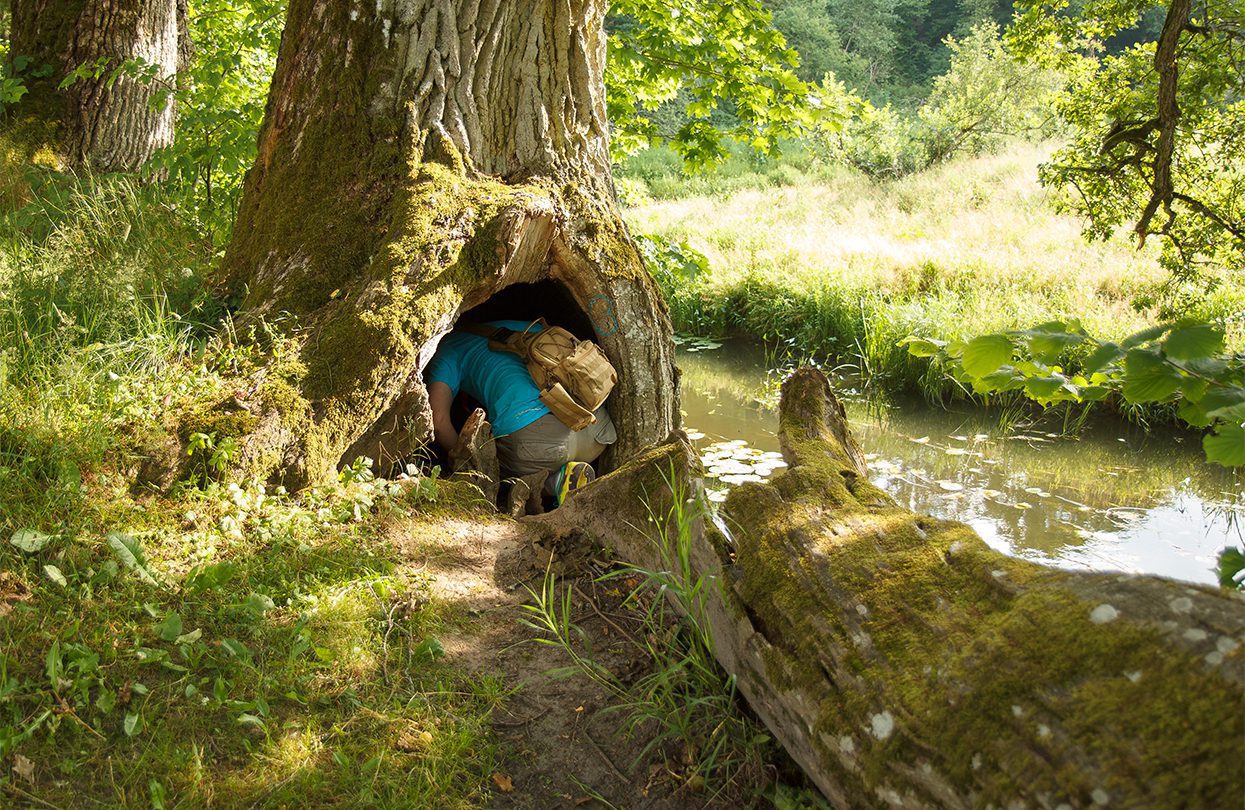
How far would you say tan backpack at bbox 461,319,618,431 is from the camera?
5.22 meters

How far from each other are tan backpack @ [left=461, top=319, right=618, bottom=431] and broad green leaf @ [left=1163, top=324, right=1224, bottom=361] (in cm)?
329

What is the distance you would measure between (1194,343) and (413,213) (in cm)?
345

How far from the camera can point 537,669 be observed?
10.4 feet

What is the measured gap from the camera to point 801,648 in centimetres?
250

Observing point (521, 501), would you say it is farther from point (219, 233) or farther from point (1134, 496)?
point (1134, 496)

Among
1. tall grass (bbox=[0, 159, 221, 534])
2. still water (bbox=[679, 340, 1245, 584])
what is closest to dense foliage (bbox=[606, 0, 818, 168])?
still water (bbox=[679, 340, 1245, 584])

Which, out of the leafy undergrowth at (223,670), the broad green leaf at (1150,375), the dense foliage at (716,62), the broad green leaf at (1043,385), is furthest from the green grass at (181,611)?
the dense foliage at (716,62)

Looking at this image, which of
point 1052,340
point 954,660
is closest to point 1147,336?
point 1052,340

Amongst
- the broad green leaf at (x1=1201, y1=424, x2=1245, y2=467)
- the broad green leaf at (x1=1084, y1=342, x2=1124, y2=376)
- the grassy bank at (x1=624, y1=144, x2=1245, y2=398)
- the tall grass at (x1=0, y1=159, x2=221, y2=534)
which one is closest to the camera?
the broad green leaf at (x1=1201, y1=424, x2=1245, y2=467)

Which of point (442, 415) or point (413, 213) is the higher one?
point (413, 213)

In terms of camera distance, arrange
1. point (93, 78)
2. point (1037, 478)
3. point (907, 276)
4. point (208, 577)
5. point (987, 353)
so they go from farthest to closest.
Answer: point (907, 276)
point (1037, 478)
point (93, 78)
point (208, 577)
point (987, 353)

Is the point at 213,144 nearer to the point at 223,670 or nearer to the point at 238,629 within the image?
the point at 238,629

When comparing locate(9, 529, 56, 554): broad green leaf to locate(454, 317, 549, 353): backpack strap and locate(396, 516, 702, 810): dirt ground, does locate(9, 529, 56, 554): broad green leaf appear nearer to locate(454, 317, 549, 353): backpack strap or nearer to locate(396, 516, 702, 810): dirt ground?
locate(396, 516, 702, 810): dirt ground

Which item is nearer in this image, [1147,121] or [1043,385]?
[1043,385]
